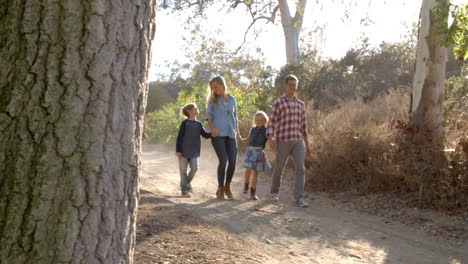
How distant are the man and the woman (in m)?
0.65

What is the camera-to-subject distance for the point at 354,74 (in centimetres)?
1644

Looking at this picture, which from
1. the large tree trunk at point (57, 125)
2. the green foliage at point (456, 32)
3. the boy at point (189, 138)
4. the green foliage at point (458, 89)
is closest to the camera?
the large tree trunk at point (57, 125)

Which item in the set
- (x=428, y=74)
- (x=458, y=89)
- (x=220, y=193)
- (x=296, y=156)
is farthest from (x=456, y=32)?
(x=458, y=89)

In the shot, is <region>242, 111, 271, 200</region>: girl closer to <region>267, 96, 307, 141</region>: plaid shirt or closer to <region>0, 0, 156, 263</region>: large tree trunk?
<region>267, 96, 307, 141</region>: plaid shirt

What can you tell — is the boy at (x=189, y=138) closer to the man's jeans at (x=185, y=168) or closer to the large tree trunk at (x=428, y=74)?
the man's jeans at (x=185, y=168)

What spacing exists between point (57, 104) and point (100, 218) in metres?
0.56

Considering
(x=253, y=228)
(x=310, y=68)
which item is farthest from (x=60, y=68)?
(x=310, y=68)

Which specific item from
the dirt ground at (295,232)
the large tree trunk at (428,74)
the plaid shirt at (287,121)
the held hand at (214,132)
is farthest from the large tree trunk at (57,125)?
the large tree trunk at (428,74)

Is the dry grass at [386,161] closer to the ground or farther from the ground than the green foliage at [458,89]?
closer to the ground

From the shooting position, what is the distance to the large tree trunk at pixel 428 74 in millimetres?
7754

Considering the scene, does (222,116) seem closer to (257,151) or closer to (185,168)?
(257,151)

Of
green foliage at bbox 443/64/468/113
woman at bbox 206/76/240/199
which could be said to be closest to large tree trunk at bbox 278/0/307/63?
green foliage at bbox 443/64/468/113

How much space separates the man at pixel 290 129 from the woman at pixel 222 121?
0.65m

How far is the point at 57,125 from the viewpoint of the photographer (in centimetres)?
192
